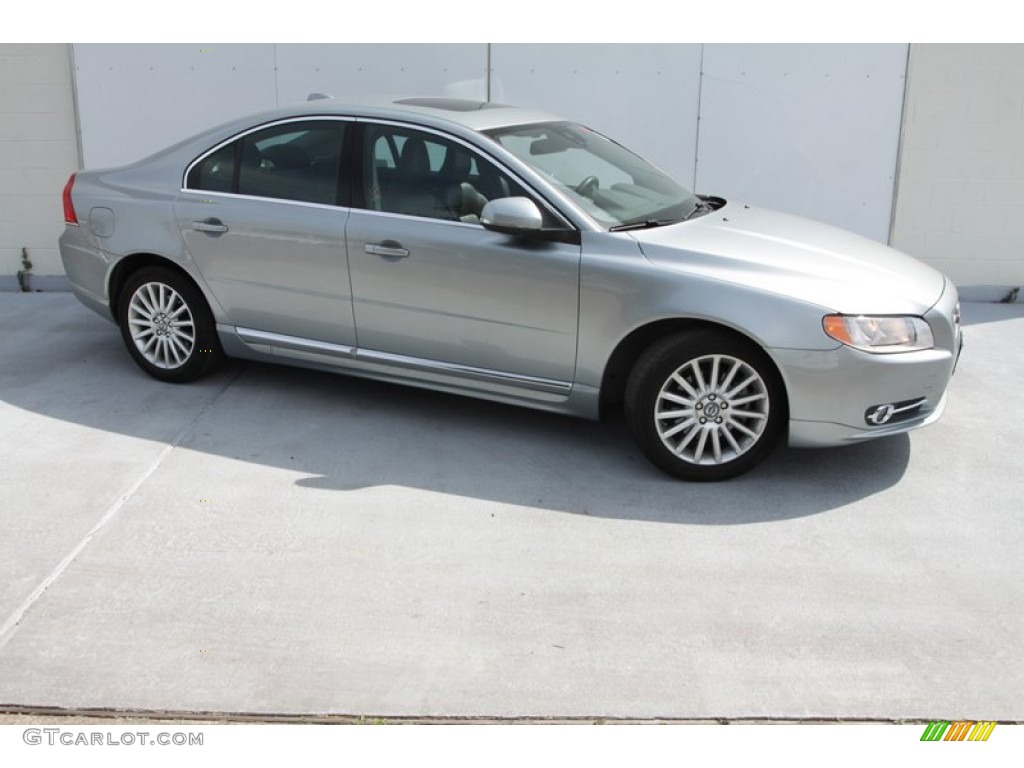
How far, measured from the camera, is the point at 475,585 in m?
4.28

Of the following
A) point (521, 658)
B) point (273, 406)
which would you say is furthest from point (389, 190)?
point (521, 658)

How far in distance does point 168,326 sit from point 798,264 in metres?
3.61

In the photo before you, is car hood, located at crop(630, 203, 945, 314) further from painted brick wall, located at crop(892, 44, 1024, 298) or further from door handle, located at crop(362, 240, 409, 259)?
painted brick wall, located at crop(892, 44, 1024, 298)

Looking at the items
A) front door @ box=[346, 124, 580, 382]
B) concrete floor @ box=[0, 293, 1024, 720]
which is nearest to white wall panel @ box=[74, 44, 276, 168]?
concrete floor @ box=[0, 293, 1024, 720]

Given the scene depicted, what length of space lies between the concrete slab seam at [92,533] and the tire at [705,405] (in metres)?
2.36

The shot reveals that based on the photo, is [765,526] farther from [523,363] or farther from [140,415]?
[140,415]

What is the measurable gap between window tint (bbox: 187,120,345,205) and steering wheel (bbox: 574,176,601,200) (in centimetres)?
128

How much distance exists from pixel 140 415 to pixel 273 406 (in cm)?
72

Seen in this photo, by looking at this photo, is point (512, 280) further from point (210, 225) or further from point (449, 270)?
point (210, 225)

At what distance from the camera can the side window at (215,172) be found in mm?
6121

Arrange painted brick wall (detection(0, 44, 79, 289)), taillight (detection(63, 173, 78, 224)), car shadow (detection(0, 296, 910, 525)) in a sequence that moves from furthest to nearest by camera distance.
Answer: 1. painted brick wall (detection(0, 44, 79, 289))
2. taillight (detection(63, 173, 78, 224))
3. car shadow (detection(0, 296, 910, 525))

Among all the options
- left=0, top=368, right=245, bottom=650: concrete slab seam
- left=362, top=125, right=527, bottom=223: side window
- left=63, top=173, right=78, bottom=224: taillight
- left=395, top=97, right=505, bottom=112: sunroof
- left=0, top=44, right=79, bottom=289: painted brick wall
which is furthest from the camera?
left=0, top=44, right=79, bottom=289: painted brick wall

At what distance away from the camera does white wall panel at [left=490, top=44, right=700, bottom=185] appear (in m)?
8.63
